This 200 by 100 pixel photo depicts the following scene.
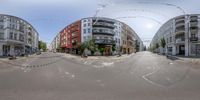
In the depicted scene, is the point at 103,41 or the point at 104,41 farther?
the point at 104,41

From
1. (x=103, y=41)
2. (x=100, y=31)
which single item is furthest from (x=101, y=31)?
(x=103, y=41)

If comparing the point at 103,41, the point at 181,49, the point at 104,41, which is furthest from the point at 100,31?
the point at 181,49

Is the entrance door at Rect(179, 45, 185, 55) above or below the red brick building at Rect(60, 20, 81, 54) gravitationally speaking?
below

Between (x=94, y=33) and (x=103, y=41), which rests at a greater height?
(x=94, y=33)

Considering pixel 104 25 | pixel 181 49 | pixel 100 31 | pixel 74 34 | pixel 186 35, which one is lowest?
pixel 181 49

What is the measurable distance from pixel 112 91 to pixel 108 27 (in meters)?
60.3

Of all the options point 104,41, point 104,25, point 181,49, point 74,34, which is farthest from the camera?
point 74,34

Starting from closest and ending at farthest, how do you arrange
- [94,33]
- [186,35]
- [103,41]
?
[186,35]
[94,33]
[103,41]

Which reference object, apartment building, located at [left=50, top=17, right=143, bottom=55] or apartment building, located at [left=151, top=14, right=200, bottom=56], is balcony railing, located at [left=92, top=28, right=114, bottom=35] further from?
apartment building, located at [left=151, top=14, right=200, bottom=56]

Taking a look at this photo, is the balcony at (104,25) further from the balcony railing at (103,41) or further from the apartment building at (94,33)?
the balcony railing at (103,41)

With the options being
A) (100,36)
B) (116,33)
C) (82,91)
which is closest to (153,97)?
(82,91)

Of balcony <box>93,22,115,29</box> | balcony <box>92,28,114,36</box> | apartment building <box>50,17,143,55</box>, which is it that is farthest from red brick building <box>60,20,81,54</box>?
balcony <box>93,22,115,29</box>

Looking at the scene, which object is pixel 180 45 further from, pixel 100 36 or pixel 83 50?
pixel 83 50

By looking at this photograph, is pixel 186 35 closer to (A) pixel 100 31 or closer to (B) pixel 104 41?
(B) pixel 104 41
